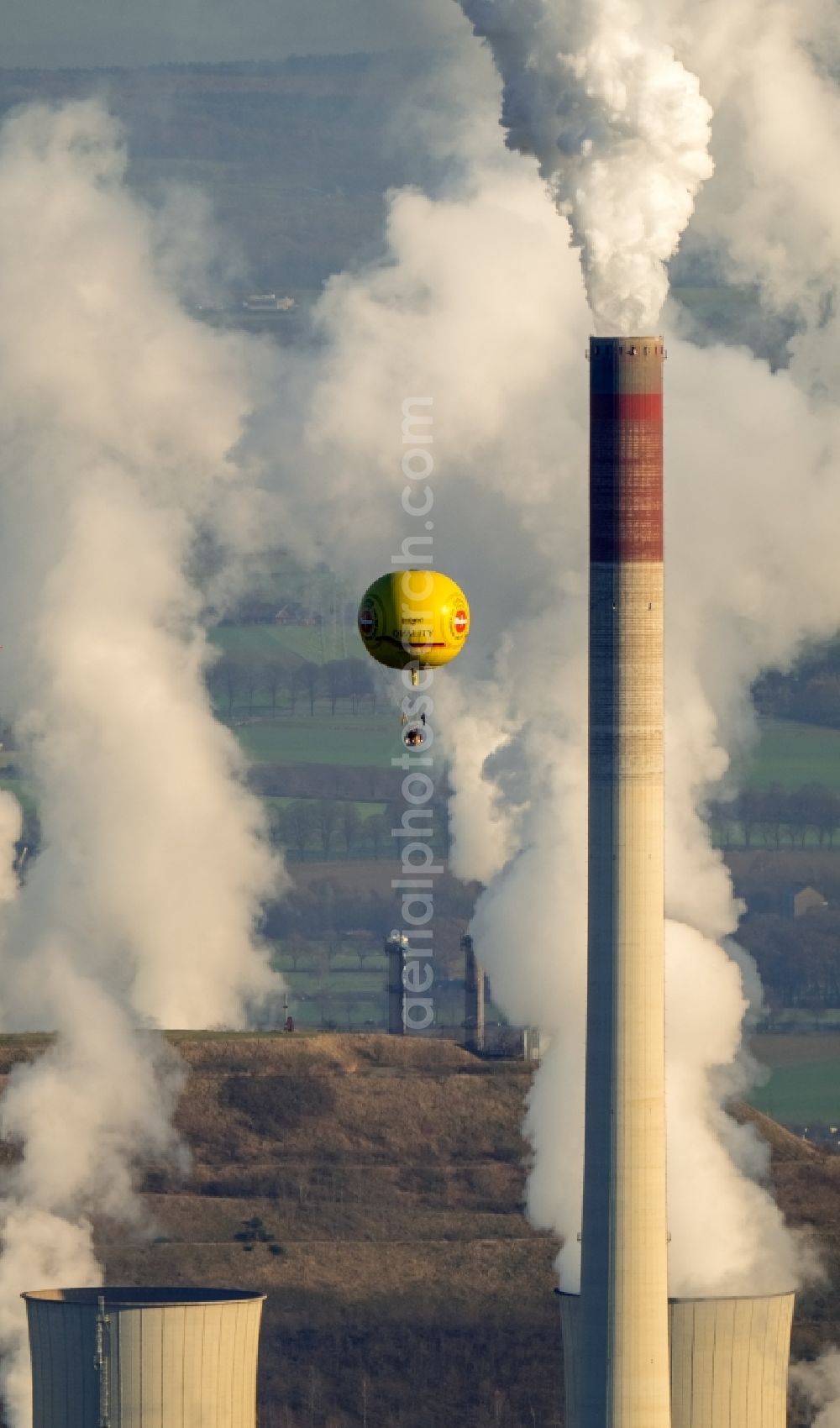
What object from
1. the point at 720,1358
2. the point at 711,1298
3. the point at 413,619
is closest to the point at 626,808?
the point at 413,619

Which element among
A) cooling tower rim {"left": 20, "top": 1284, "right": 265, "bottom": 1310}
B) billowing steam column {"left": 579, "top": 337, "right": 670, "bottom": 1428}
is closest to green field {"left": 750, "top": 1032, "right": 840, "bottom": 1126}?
cooling tower rim {"left": 20, "top": 1284, "right": 265, "bottom": 1310}

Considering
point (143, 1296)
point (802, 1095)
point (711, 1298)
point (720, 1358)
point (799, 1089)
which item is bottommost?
point (720, 1358)

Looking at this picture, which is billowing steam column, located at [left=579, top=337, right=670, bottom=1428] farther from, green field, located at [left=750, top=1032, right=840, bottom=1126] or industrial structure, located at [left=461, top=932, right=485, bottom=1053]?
green field, located at [left=750, top=1032, right=840, bottom=1126]

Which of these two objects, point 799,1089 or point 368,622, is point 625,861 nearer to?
point 368,622

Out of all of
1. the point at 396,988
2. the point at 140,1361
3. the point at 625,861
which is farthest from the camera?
the point at 396,988

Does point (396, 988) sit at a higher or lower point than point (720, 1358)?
higher

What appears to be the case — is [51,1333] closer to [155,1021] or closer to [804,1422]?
[804,1422]
